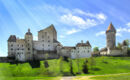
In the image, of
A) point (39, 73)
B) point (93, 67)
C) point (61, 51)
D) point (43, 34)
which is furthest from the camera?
point (43, 34)

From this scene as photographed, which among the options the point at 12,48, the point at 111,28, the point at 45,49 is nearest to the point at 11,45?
the point at 12,48

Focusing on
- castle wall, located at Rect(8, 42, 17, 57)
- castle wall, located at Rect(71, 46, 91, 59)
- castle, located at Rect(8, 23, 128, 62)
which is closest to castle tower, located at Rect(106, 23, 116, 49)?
castle, located at Rect(8, 23, 128, 62)

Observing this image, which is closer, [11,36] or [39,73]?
[39,73]

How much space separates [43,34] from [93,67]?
41643mm

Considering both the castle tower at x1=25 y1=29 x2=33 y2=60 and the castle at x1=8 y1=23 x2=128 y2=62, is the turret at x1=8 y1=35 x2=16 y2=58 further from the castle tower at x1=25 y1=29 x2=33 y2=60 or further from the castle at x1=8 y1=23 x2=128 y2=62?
the castle tower at x1=25 y1=29 x2=33 y2=60

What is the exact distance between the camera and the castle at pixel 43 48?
68.2 metres

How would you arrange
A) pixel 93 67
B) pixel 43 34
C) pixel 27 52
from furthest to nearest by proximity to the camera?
pixel 43 34
pixel 27 52
pixel 93 67

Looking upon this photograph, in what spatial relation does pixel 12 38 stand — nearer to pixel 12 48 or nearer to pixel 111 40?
pixel 12 48

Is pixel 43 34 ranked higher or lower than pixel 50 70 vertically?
higher

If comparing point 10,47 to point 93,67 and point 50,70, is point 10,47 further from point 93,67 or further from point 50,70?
point 93,67

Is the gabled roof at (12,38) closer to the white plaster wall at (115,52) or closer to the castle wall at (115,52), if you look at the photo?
the castle wall at (115,52)

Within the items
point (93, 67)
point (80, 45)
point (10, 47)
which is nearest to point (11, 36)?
point (10, 47)

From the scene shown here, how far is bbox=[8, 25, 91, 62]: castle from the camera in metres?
68.2

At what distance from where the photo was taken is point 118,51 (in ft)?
297
